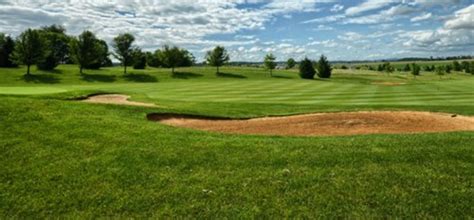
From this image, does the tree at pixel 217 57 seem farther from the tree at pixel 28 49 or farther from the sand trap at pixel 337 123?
the sand trap at pixel 337 123

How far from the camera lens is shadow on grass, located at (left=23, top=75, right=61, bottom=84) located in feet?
213

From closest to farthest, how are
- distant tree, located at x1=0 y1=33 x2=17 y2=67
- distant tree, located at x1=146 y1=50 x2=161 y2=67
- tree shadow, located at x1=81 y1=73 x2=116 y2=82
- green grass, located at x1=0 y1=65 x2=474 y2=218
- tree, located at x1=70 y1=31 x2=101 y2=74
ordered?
green grass, located at x1=0 y1=65 x2=474 y2=218 < tree shadow, located at x1=81 y1=73 x2=116 y2=82 < tree, located at x1=70 y1=31 x2=101 y2=74 < distant tree, located at x1=0 y1=33 x2=17 y2=67 < distant tree, located at x1=146 y1=50 x2=161 y2=67

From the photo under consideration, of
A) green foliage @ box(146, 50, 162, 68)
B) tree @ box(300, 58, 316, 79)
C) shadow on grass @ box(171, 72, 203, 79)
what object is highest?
green foliage @ box(146, 50, 162, 68)

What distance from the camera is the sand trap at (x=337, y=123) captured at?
15.8 meters

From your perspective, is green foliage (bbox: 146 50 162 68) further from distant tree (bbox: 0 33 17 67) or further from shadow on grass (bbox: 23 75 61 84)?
shadow on grass (bbox: 23 75 61 84)

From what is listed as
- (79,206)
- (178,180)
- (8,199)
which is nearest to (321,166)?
(178,180)

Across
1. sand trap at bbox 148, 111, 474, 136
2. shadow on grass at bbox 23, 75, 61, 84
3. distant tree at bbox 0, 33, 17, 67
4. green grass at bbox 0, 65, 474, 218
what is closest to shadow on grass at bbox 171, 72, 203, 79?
shadow on grass at bbox 23, 75, 61, 84

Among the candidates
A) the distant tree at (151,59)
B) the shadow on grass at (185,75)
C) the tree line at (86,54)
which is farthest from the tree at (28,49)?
the distant tree at (151,59)

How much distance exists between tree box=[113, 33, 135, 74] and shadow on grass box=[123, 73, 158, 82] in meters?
7.84

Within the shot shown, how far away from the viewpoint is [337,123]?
1717 cm

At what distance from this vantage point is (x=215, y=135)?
12.5m

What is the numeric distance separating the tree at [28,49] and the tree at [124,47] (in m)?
17.6

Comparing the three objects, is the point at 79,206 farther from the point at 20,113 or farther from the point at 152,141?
the point at 20,113

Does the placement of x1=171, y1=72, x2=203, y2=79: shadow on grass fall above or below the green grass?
above
